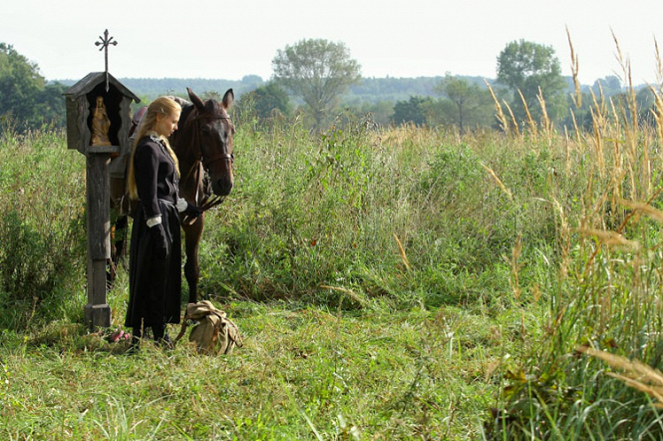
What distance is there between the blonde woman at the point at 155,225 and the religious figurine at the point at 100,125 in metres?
0.86

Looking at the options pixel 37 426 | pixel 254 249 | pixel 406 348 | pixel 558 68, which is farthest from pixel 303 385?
pixel 558 68

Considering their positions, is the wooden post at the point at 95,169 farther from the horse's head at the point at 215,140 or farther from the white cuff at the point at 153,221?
the white cuff at the point at 153,221

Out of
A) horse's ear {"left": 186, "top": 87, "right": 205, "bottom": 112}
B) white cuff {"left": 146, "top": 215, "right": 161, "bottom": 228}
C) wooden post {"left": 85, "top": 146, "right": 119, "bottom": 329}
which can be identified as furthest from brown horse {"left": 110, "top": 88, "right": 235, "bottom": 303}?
white cuff {"left": 146, "top": 215, "right": 161, "bottom": 228}

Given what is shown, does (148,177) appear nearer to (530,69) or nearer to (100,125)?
(100,125)

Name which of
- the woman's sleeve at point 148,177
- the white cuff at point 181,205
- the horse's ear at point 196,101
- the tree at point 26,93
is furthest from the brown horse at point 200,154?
the tree at point 26,93

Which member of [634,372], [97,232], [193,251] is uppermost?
[634,372]

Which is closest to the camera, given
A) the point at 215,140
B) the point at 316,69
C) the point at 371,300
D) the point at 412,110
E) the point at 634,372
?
the point at 634,372

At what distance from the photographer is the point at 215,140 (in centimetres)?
582

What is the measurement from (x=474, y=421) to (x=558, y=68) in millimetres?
95966

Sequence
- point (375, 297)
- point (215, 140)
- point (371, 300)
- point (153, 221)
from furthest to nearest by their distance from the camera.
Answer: point (375, 297) → point (371, 300) → point (215, 140) → point (153, 221)

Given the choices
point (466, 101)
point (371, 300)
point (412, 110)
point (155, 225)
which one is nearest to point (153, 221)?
point (155, 225)

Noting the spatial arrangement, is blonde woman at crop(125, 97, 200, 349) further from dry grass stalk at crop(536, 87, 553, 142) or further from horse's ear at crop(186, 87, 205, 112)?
dry grass stalk at crop(536, 87, 553, 142)

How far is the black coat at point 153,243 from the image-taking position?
5.09 m

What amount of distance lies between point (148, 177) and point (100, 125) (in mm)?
1224
